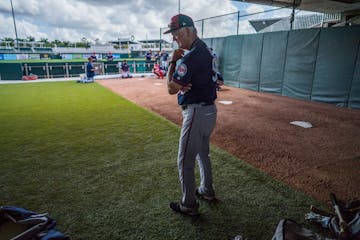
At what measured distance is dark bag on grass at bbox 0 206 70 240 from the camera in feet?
5.08

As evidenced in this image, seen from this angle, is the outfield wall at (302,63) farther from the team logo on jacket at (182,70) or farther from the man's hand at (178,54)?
the team logo on jacket at (182,70)

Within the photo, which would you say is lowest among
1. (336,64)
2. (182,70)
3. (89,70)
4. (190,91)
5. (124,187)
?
(124,187)

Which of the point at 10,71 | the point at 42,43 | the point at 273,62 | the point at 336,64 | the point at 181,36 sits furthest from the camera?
the point at 42,43

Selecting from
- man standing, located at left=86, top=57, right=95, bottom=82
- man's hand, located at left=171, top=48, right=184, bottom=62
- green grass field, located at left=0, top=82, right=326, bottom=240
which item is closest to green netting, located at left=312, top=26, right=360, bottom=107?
green grass field, located at left=0, top=82, right=326, bottom=240

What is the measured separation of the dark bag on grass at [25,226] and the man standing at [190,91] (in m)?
1.10

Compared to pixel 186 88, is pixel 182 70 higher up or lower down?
higher up

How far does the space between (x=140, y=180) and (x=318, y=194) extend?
6.87 feet

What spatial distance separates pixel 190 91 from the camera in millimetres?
2014

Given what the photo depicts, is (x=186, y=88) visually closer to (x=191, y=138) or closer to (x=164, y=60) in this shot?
(x=191, y=138)

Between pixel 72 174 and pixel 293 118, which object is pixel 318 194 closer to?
pixel 72 174

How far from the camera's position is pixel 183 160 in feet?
6.90

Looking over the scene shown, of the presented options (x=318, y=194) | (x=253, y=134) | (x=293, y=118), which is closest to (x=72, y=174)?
(x=318, y=194)

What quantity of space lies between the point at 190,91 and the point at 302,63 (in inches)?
310

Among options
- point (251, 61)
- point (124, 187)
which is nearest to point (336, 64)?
point (251, 61)
